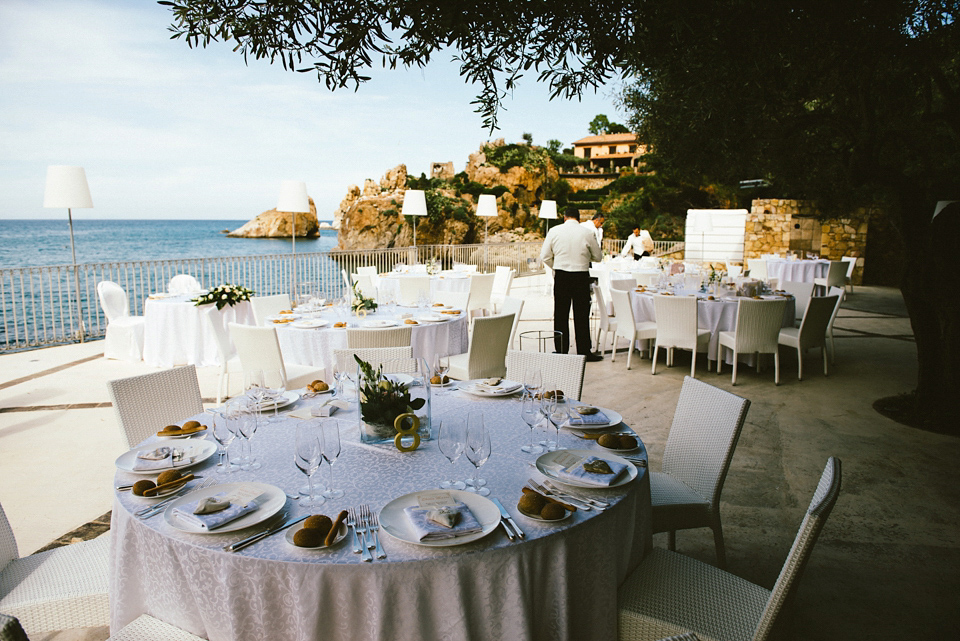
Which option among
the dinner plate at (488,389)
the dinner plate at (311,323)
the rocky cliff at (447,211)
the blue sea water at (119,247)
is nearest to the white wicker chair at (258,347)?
the dinner plate at (311,323)

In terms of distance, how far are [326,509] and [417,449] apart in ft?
1.75

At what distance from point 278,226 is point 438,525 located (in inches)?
2437

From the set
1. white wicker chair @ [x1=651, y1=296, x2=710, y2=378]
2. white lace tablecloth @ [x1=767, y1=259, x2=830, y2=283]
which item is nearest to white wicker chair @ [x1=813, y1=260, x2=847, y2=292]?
white lace tablecloth @ [x1=767, y1=259, x2=830, y2=283]

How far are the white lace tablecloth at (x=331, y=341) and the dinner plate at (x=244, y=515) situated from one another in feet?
9.44

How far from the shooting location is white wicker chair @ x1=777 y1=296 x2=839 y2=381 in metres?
5.93

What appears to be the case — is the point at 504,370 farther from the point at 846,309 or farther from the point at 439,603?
the point at 846,309

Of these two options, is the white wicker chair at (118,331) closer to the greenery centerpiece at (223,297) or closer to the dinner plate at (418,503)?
the greenery centerpiece at (223,297)

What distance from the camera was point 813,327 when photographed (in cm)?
607

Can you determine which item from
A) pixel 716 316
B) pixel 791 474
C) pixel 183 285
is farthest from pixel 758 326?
pixel 183 285

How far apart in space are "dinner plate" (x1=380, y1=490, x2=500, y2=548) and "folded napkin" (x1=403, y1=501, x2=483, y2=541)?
0.01 m

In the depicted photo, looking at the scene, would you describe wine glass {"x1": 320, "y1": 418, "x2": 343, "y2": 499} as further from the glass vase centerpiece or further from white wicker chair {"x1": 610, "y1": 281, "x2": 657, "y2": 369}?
white wicker chair {"x1": 610, "y1": 281, "x2": 657, "y2": 369}

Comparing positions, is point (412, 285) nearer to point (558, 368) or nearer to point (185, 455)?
point (558, 368)

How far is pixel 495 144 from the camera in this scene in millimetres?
29625

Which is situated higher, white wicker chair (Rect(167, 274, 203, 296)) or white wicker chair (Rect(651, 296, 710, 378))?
white wicker chair (Rect(167, 274, 203, 296))
